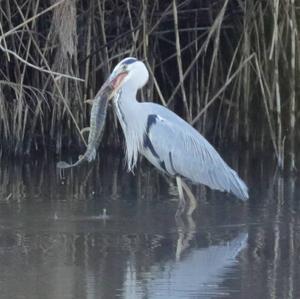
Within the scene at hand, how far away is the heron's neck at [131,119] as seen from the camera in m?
8.02

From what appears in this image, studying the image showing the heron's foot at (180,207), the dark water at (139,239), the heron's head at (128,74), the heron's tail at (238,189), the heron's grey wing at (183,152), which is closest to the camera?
the dark water at (139,239)

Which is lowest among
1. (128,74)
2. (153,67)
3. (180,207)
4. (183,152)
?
(180,207)

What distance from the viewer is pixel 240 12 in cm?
1066

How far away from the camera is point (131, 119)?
8.05m

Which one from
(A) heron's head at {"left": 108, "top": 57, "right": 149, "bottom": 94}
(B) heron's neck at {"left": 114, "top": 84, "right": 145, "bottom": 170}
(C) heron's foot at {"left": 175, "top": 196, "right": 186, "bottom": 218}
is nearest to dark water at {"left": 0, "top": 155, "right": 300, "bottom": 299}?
(C) heron's foot at {"left": 175, "top": 196, "right": 186, "bottom": 218}

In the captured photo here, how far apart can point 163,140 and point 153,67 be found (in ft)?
9.12

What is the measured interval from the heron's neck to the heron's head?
0.06 metres

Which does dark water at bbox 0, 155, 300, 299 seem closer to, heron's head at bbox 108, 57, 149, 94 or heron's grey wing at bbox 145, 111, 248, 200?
heron's grey wing at bbox 145, 111, 248, 200

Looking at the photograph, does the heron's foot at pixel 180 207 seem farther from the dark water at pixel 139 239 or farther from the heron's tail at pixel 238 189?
the heron's tail at pixel 238 189

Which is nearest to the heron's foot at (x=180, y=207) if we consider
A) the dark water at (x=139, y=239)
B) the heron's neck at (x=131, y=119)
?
the dark water at (x=139, y=239)

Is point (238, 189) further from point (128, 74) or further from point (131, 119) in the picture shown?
point (128, 74)

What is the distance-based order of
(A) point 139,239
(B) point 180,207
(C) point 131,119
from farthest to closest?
(C) point 131,119 → (B) point 180,207 → (A) point 139,239

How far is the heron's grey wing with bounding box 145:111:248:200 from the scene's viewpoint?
7836mm

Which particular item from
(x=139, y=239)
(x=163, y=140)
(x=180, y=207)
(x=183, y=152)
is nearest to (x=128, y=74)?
(x=163, y=140)
